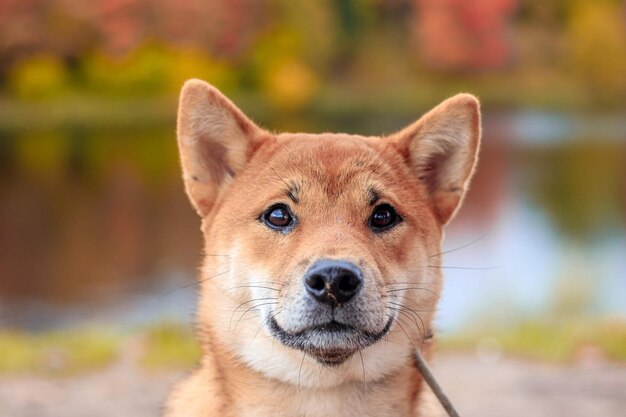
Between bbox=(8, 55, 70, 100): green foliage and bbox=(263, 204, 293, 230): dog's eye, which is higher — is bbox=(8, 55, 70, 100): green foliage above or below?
above

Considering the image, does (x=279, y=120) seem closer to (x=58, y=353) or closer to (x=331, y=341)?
(x=58, y=353)

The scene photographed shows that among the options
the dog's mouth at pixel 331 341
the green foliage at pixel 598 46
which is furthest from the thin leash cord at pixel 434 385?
the green foliage at pixel 598 46

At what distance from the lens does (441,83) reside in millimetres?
19781

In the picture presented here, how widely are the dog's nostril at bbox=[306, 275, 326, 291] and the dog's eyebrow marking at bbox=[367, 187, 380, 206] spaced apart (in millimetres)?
613

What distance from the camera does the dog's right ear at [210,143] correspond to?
384 centimetres

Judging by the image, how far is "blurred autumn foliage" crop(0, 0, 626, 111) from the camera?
18.1 m

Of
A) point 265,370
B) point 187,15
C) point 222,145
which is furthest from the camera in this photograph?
point 187,15

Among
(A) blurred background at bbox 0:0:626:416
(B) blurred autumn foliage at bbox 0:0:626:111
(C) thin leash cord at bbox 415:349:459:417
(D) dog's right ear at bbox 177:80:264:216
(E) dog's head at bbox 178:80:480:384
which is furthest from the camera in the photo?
(B) blurred autumn foliage at bbox 0:0:626:111

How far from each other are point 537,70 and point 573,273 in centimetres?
635

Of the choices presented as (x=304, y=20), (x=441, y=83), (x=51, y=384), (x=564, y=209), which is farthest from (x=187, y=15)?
(x=51, y=384)

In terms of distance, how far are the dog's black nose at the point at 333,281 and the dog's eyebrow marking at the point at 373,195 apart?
21.1 inches

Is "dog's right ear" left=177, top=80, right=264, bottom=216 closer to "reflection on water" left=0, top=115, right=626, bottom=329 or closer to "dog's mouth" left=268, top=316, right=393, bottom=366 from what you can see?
"dog's mouth" left=268, top=316, right=393, bottom=366

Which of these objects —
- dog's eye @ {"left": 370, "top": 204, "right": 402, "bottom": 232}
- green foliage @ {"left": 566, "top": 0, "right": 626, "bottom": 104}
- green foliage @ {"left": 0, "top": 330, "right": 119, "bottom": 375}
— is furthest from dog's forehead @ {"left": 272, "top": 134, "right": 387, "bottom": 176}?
green foliage @ {"left": 566, "top": 0, "right": 626, "bottom": 104}

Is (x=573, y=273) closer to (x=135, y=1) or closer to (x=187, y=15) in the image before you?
(x=187, y=15)
